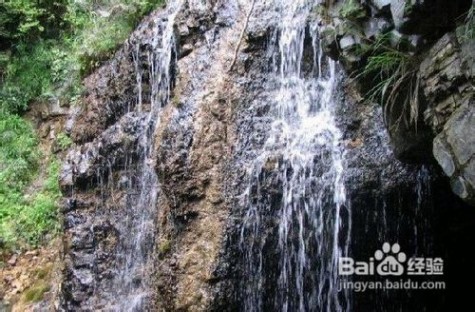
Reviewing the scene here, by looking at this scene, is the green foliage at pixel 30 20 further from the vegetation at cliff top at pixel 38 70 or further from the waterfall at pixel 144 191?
the waterfall at pixel 144 191

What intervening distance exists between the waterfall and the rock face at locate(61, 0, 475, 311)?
2 centimetres

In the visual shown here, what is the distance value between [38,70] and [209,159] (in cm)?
598

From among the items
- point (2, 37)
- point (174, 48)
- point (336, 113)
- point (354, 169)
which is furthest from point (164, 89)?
point (2, 37)

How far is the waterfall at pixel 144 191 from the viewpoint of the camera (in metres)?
5.95

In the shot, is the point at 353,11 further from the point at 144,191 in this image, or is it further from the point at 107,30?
the point at 107,30

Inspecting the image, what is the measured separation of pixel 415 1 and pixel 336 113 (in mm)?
2332

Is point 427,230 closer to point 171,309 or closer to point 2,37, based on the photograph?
point 171,309

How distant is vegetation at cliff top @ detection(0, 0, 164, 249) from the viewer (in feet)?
26.5

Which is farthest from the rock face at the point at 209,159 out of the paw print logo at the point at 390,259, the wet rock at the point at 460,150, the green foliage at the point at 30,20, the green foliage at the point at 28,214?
the green foliage at the point at 30,20

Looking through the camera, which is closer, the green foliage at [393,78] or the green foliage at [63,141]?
the green foliage at [393,78]

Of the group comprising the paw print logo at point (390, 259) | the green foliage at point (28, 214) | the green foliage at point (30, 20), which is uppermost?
the green foliage at point (30, 20)

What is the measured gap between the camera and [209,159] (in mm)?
5215

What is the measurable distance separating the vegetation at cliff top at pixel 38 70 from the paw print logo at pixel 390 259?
498cm

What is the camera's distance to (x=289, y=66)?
5875mm
